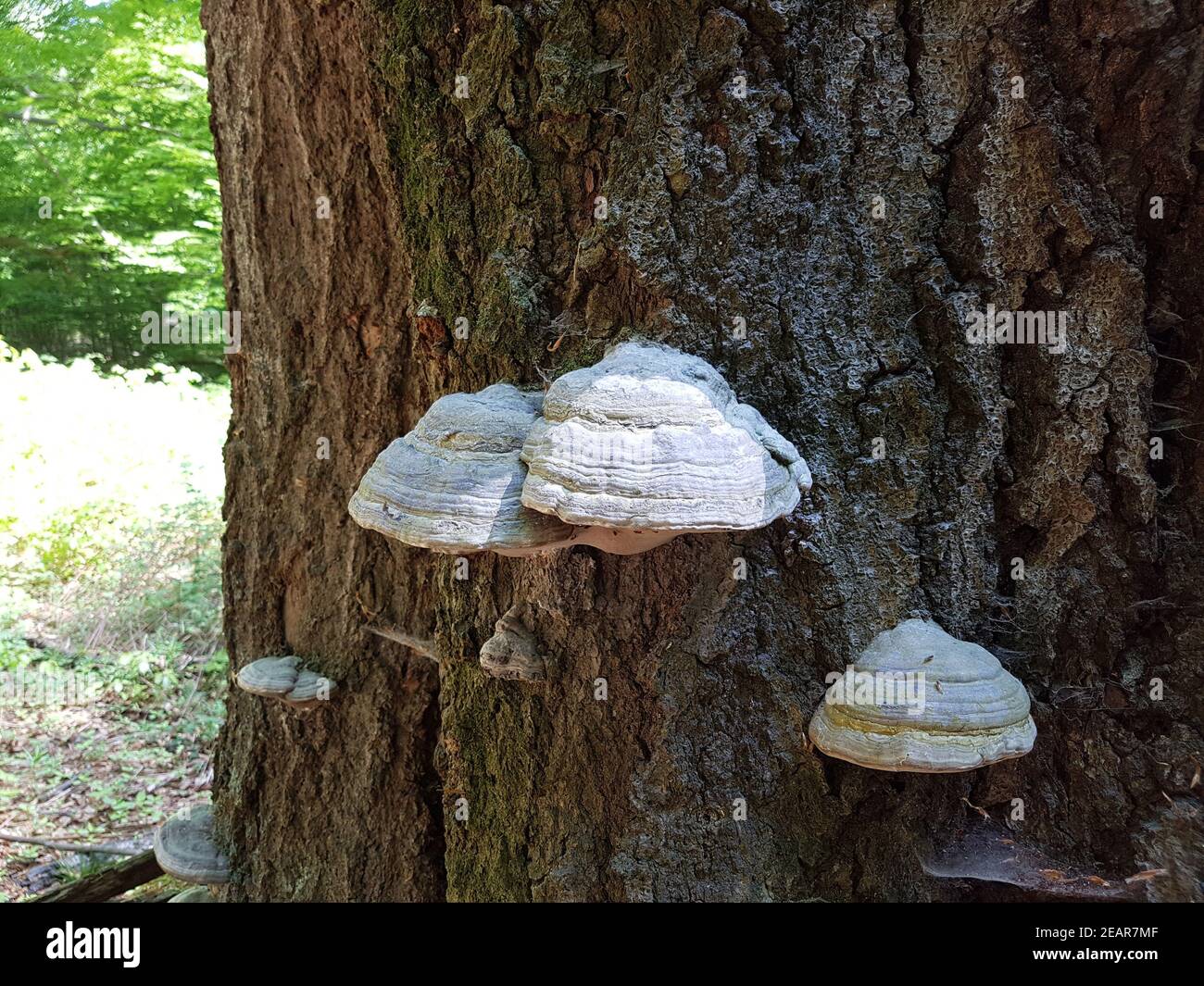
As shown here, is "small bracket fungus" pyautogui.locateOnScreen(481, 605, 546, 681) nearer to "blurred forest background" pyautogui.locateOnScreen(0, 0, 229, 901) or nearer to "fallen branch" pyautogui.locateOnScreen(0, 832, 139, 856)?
"fallen branch" pyautogui.locateOnScreen(0, 832, 139, 856)

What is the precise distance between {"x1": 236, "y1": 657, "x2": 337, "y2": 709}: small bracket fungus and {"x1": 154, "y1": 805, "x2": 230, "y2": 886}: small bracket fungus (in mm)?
833

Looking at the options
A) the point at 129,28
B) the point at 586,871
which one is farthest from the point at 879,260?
the point at 129,28

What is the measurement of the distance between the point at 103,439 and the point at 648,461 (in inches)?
418

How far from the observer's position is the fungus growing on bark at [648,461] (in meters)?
1.49

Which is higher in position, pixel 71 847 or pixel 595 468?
pixel 595 468

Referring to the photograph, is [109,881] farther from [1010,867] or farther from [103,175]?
[103,175]

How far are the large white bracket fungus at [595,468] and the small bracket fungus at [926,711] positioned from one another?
19.6 inches

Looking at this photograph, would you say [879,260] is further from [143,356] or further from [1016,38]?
[143,356]

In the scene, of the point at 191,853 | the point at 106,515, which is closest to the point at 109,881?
the point at 191,853

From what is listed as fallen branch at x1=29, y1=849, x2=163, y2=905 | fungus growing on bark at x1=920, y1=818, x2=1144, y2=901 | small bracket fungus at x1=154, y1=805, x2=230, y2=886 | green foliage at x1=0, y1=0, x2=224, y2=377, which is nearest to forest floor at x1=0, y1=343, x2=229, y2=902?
fallen branch at x1=29, y1=849, x2=163, y2=905

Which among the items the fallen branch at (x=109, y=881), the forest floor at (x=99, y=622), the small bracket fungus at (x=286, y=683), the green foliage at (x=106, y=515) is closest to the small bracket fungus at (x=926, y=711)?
the small bracket fungus at (x=286, y=683)

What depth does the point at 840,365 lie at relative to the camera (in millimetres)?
2033

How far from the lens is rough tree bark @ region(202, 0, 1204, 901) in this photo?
1982mm

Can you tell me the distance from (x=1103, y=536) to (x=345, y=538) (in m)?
2.58
